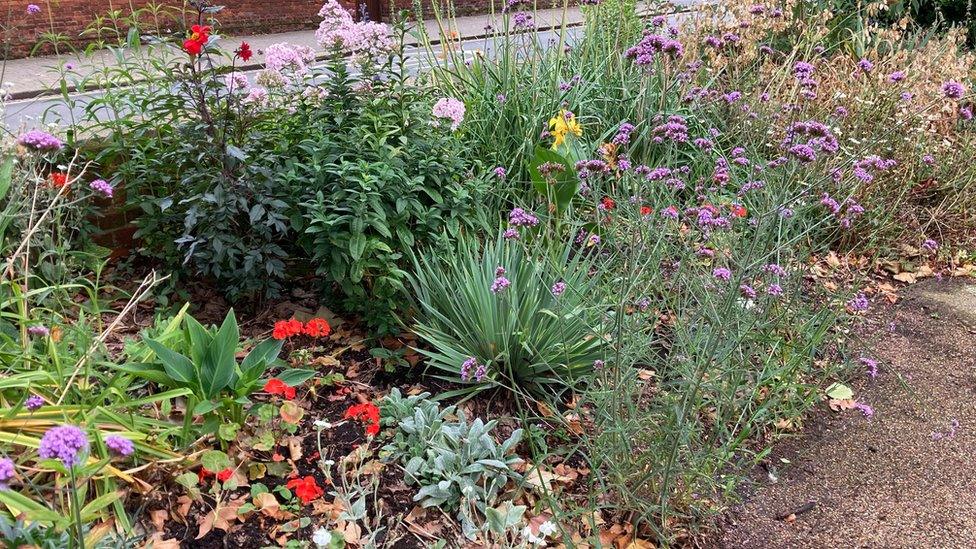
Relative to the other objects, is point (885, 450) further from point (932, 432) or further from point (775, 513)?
point (775, 513)

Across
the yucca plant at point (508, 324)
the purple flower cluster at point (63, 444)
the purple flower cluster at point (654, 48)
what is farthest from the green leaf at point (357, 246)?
the purple flower cluster at point (63, 444)

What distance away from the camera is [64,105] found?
7.14m

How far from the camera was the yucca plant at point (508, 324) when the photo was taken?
9.90 feet

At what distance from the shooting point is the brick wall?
446 inches

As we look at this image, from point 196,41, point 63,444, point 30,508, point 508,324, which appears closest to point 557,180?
point 508,324

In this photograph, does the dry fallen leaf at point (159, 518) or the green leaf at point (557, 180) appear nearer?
the dry fallen leaf at point (159, 518)

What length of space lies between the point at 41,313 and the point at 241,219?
0.87 metres

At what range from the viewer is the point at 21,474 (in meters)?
2.21

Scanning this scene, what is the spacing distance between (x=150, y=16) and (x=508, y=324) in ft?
38.1

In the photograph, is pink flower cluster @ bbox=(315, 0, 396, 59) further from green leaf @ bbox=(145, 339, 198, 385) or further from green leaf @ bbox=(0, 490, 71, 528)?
green leaf @ bbox=(0, 490, 71, 528)

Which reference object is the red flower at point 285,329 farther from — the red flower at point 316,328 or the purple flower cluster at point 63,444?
the purple flower cluster at point 63,444

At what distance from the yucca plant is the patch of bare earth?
0.87 meters

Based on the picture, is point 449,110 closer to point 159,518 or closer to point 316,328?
point 316,328

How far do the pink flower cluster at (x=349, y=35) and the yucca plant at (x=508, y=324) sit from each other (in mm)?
1025
